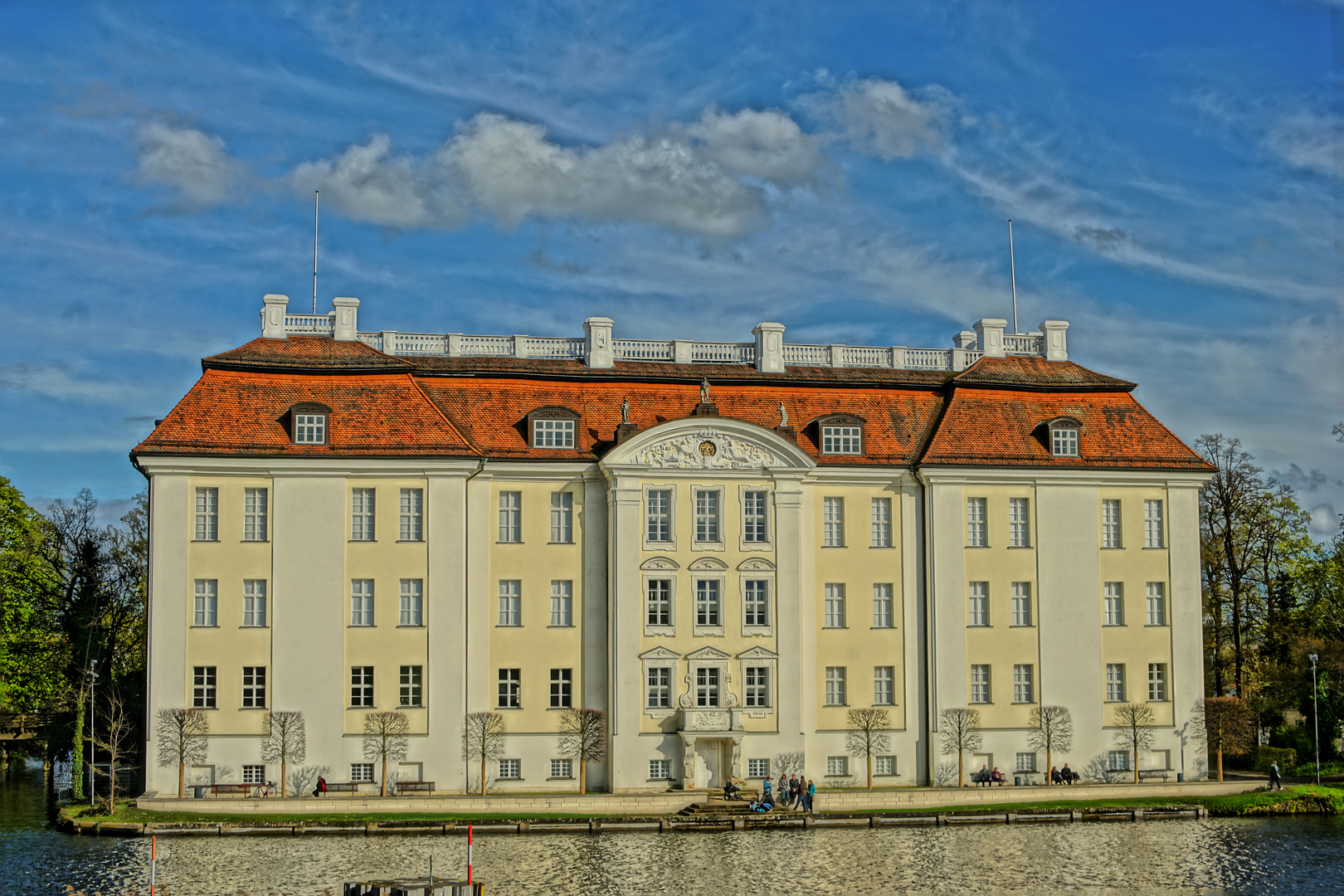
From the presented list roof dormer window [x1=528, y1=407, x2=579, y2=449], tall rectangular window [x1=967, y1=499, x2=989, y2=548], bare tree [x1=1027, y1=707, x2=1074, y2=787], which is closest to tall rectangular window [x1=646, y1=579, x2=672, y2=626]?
roof dormer window [x1=528, y1=407, x2=579, y2=449]

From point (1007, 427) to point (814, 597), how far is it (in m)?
11.0

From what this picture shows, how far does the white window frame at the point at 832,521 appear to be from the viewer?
55219 mm

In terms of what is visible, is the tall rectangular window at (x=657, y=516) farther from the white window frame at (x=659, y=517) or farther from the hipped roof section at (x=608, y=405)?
the hipped roof section at (x=608, y=405)

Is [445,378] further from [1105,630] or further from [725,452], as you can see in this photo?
[1105,630]

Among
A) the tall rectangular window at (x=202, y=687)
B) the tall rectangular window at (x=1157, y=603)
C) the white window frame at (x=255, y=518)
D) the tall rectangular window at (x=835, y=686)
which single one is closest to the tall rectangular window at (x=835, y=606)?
the tall rectangular window at (x=835, y=686)

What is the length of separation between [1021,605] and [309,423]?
96.5 feet

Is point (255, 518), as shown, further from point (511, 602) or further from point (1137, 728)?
point (1137, 728)

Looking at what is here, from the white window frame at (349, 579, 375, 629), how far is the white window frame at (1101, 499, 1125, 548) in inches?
1176

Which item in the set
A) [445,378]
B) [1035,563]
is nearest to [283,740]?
[445,378]

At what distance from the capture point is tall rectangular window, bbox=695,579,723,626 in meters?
53.0

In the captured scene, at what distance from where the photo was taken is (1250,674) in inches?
2724

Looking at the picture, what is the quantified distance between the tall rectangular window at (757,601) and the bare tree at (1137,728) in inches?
595

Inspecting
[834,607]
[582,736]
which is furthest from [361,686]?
[834,607]

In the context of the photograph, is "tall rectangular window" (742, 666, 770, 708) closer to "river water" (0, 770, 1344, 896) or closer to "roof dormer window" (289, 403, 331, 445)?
"river water" (0, 770, 1344, 896)
